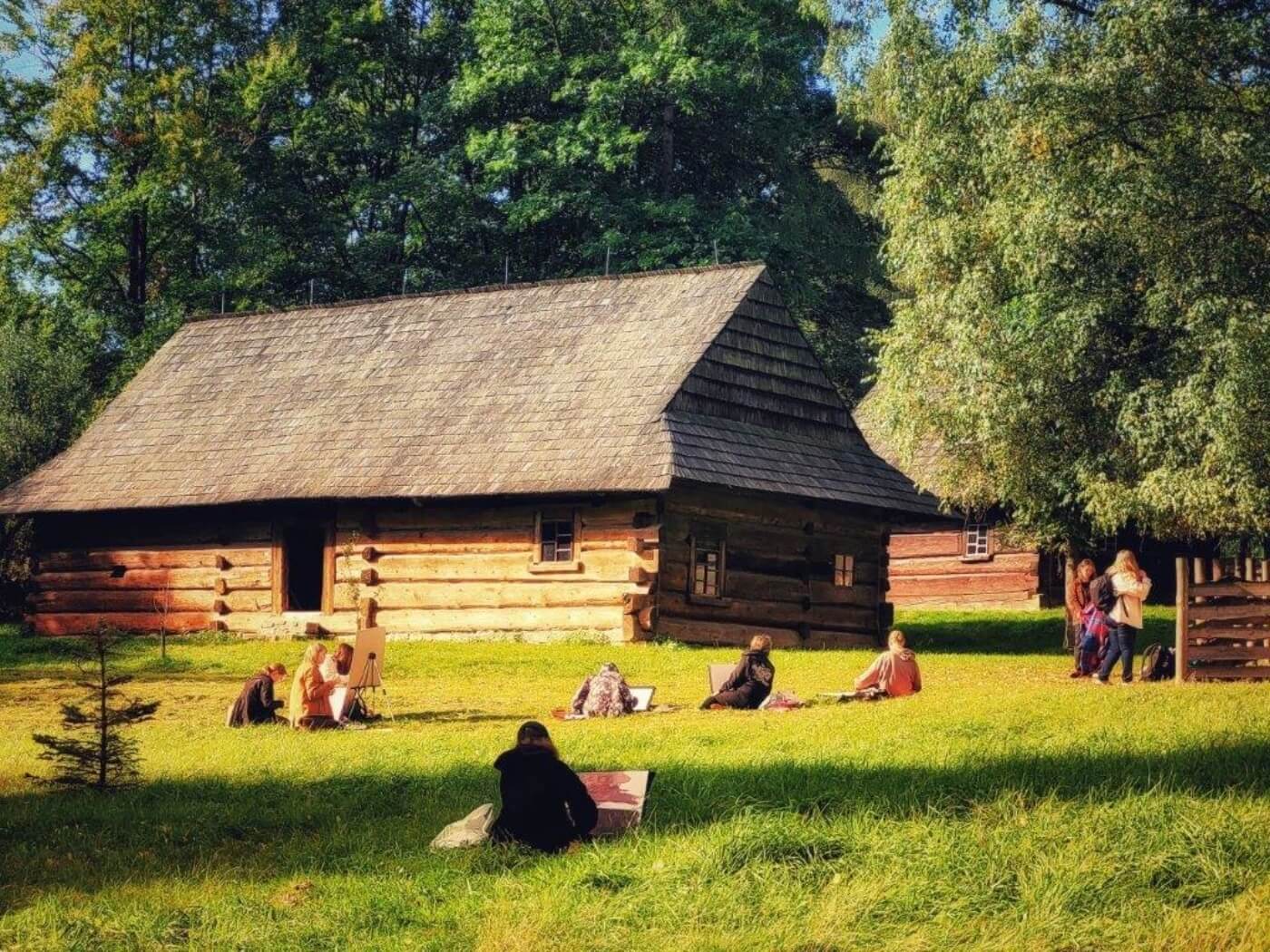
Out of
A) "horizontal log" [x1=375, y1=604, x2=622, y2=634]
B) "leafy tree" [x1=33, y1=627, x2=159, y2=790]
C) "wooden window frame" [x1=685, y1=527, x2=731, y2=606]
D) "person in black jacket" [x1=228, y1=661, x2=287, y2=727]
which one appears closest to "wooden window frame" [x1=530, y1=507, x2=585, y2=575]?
"horizontal log" [x1=375, y1=604, x2=622, y2=634]

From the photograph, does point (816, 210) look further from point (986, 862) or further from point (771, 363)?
point (986, 862)

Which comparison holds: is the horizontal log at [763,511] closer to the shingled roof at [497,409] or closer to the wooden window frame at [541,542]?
the shingled roof at [497,409]

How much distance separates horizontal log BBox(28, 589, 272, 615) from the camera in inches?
1406

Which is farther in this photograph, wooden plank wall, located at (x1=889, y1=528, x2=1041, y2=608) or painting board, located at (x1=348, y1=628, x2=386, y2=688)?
wooden plank wall, located at (x1=889, y1=528, x2=1041, y2=608)

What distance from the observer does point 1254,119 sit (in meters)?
26.7

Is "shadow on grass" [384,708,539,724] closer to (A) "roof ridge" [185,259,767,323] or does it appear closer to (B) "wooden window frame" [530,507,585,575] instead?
(B) "wooden window frame" [530,507,585,575]

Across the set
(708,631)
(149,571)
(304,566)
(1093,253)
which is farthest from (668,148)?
(1093,253)

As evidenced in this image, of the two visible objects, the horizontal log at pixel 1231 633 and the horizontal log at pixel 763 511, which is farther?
the horizontal log at pixel 763 511

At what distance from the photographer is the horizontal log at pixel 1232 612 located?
71.6 ft

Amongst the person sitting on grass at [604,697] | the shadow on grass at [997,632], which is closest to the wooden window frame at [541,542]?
the shadow on grass at [997,632]

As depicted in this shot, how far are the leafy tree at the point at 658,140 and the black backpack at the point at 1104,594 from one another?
89.0 ft

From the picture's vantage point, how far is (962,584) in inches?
1726

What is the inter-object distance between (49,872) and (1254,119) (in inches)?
767

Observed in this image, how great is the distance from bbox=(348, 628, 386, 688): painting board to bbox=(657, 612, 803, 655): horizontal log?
8.61 meters
